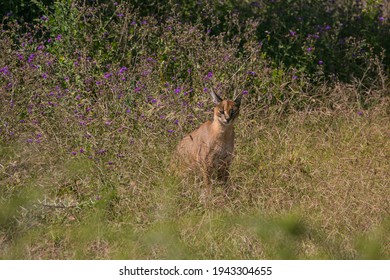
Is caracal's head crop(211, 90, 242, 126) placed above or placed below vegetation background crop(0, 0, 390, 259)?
above

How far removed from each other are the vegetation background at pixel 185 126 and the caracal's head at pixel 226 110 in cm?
36

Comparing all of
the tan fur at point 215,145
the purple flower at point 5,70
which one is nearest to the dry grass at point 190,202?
the tan fur at point 215,145

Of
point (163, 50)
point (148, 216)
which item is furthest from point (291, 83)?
point (148, 216)

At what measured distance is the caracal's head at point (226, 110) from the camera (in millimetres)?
6691

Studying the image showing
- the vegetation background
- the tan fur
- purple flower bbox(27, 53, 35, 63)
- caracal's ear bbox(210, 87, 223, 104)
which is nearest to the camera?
the vegetation background

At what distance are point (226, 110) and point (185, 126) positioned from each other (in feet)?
1.92

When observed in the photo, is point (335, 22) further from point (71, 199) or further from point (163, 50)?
point (71, 199)

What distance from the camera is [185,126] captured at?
7.16 meters

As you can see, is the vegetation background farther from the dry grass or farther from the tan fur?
the tan fur

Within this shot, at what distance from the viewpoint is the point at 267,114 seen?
7.79 m

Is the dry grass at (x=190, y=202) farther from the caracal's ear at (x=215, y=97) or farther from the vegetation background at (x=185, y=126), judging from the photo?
the caracal's ear at (x=215, y=97)

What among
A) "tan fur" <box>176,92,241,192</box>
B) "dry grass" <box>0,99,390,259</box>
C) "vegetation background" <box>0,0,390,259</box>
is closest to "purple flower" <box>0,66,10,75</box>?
"vegetation background" <box>0,0,390,259</box>

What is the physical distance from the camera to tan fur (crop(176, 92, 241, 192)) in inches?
263

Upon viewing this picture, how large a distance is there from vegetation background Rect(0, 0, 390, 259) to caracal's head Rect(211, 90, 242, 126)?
1.19ft
